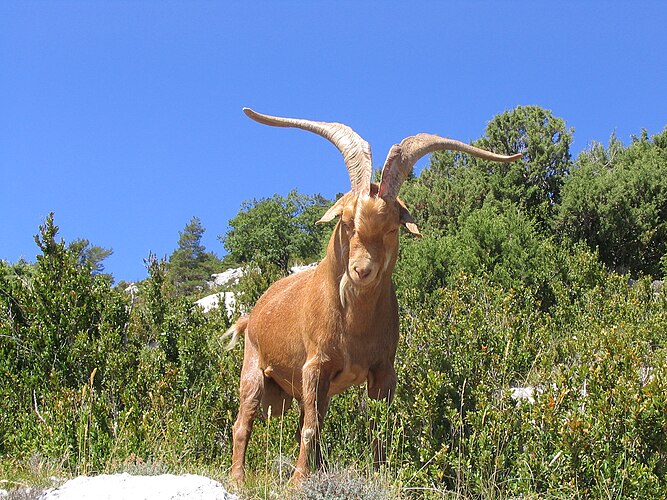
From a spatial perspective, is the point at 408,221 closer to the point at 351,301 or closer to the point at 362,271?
the point at 362,271

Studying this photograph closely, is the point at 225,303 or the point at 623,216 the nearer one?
the point at 225,303

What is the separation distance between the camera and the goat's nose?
4.11 metres

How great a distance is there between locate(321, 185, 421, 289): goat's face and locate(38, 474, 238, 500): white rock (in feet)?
4.99

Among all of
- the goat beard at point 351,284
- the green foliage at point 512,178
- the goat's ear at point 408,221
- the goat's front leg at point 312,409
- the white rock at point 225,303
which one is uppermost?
the green foliage at point 512,178

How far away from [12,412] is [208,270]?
54302 millimetres

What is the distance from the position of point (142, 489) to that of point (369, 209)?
2182 mm

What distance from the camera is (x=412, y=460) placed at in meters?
5.49

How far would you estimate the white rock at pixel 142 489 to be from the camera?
3.81m

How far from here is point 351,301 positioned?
4.56 metres

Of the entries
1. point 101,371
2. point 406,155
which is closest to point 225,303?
point 101,371

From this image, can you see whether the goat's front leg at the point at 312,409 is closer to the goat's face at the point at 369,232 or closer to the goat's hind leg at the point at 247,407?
the goat's face at the point at 369,232

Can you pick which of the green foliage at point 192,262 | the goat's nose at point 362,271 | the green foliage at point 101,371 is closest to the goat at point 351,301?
the goat's nose at point 362,271

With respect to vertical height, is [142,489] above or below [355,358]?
below

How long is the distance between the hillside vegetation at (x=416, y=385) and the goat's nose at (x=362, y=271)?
1.16 m
